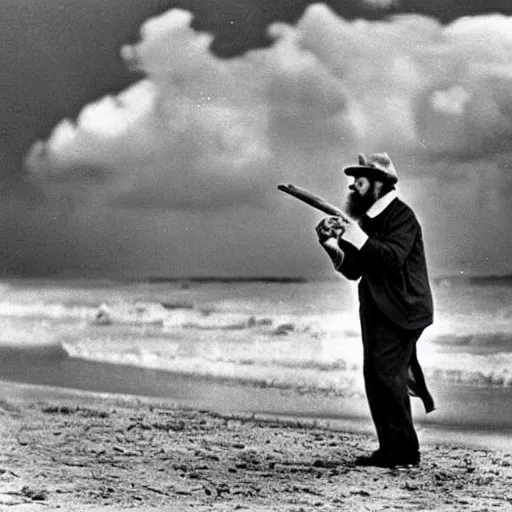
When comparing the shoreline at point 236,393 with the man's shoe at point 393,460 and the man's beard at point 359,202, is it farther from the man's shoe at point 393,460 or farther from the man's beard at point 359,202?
the man's beard at point 359,202

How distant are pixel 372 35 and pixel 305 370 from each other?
6.58ft

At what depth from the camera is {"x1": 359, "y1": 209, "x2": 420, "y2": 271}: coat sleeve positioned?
431 centimetres

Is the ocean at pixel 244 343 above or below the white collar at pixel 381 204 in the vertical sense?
Result: below

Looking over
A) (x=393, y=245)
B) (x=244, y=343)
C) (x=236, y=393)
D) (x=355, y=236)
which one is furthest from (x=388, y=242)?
(x=244, y=343)

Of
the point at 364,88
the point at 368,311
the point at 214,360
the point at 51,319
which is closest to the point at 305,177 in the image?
the point at 364,88

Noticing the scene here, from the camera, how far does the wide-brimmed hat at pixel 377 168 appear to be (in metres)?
4.44

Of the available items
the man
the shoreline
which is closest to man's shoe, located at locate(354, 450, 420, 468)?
the man

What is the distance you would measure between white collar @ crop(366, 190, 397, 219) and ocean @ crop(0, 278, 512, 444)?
0.76m

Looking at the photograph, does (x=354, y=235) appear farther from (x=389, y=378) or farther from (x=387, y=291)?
(x=389, y=378)

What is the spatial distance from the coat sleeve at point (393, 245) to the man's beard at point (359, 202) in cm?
16

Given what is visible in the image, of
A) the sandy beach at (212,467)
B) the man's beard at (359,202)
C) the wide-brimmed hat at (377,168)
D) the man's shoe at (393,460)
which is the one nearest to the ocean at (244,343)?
the sandy beach at (212,467)

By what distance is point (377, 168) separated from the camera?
444cm

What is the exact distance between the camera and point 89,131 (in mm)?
5594

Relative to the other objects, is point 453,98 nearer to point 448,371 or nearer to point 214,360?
point 448,371
